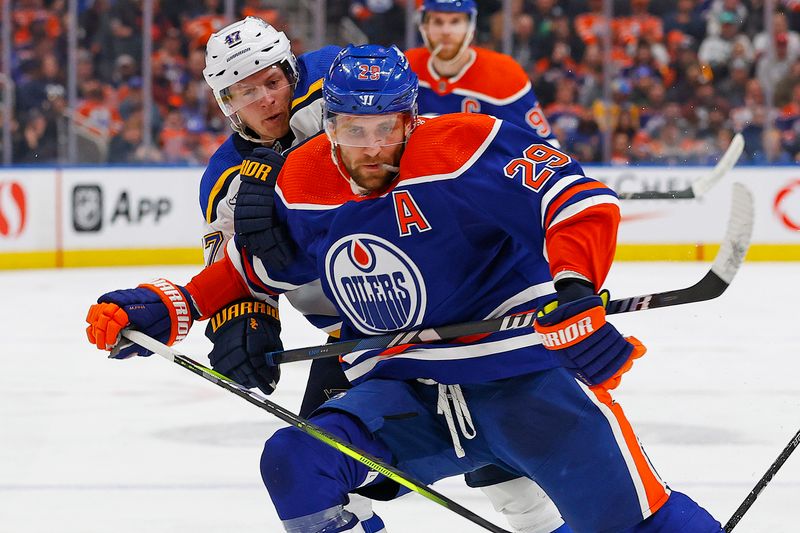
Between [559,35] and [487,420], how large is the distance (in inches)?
284

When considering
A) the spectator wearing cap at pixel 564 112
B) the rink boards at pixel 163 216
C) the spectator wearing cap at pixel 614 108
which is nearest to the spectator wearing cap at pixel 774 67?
the rink boards at pixel 163 216

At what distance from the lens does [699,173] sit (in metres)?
8.87

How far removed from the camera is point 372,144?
230 centimetres

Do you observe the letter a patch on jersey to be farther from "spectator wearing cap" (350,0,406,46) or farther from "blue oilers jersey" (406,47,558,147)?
"spectator wearing cap" (350,0,406,46)

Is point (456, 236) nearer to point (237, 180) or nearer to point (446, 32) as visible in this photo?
point (237, 180)

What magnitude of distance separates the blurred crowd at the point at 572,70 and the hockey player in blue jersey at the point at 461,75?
4.07 metres

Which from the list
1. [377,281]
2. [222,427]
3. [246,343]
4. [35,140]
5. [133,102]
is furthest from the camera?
[133,102]

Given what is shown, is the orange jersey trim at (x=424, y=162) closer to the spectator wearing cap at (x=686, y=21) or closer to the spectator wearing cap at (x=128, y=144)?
the spectator wearing cap at (x=128, y=144)

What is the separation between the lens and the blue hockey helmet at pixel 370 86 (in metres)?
2.29

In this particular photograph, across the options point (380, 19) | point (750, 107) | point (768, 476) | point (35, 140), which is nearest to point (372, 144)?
point (768, 476)

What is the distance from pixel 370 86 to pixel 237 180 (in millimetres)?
698

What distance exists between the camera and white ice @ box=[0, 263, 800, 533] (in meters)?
3.40

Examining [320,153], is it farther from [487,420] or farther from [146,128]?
[146,128]

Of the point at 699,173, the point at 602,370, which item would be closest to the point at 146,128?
the point at 699,173
